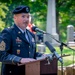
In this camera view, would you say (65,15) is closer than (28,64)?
No

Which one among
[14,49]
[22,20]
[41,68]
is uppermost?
[22,20]

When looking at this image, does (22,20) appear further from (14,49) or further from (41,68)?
(41,68)

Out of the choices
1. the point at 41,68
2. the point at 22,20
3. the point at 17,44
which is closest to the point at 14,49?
the point at 17,44

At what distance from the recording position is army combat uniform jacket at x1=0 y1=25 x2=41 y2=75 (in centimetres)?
281

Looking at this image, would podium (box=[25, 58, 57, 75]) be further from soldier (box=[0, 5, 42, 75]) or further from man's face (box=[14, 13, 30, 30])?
man's face (box=[14, 13, 30, 30])

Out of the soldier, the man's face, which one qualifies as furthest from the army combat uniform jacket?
the man's face

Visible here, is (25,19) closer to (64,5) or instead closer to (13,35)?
(13,35)

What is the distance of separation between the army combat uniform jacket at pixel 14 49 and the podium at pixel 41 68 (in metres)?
0.15

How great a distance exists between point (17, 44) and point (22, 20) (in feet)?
0.89

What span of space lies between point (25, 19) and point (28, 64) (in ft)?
1.81

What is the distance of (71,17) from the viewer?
31250 millimetres

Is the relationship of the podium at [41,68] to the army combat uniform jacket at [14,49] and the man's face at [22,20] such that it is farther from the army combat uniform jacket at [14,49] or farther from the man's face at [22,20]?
the man's face at [22,20]

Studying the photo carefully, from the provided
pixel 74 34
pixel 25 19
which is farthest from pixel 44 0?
pixel 25 19

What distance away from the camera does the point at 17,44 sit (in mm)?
3045
